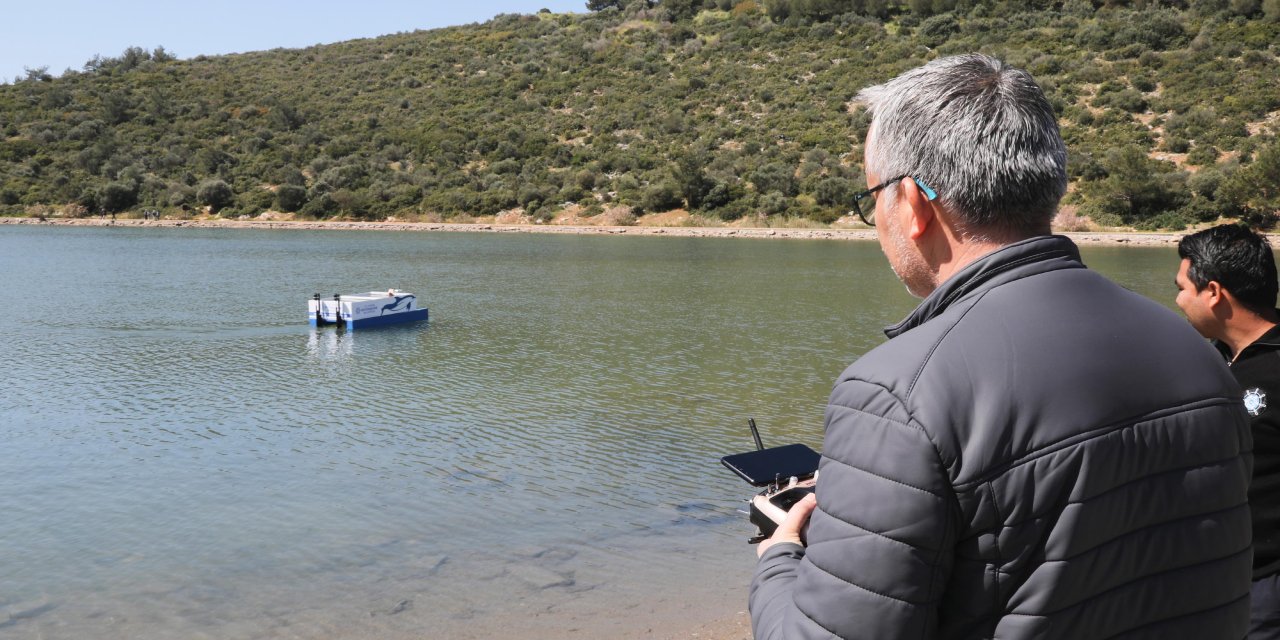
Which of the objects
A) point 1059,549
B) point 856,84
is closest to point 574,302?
point 1059,549

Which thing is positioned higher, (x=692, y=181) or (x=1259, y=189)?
(x=692, y=181)

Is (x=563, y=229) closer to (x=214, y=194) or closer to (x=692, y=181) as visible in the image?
(x=692, y=181)

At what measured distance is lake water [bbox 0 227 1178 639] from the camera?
5816mm

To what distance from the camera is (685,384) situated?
509 inches

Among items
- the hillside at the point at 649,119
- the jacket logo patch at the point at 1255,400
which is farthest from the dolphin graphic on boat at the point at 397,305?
the hillside at the point at 649,119

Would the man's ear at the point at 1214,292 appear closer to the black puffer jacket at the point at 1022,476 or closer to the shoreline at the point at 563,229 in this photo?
the black puffer jacket at the point at 1022,476

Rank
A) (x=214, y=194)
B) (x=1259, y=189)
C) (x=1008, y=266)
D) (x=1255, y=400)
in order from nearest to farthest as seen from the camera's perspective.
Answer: (x=1008, y=266), (x=1255, y=400), (x=1259, y=189), (x=214, y=194)

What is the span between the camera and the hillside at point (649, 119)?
50312 millimetres

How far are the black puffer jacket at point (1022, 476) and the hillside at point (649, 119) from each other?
44332mm

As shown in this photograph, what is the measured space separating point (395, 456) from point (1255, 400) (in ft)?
25.3

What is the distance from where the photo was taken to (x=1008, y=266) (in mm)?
1482

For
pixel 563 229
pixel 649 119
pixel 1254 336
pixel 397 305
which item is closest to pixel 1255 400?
pixel 1254 336

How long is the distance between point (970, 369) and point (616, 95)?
73655 mm

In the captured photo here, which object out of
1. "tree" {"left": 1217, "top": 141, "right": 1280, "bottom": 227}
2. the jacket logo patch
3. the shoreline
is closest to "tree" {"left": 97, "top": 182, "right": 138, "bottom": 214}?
the shoreline
